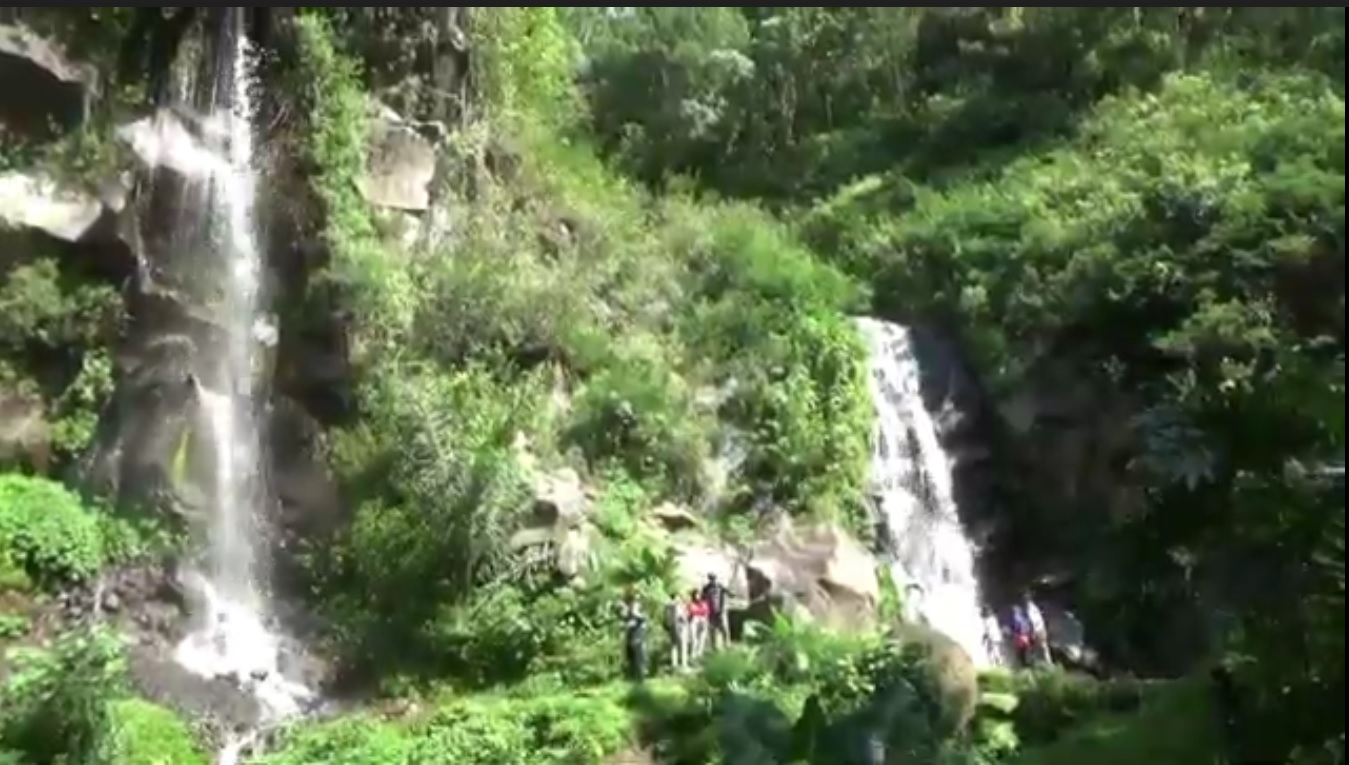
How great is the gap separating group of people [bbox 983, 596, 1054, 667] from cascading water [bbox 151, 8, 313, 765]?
22.5 ft

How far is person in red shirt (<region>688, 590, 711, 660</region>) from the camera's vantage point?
43.6 ft

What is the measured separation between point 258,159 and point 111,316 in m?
2.46

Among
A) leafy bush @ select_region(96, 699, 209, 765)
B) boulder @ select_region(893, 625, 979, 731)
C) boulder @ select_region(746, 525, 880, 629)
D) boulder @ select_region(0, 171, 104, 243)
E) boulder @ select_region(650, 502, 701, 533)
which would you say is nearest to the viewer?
leafy bush @ select_region(96, 699, 209, 765)

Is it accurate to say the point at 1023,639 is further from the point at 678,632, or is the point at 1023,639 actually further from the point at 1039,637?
the point at 678,632

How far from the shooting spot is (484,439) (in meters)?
14.4

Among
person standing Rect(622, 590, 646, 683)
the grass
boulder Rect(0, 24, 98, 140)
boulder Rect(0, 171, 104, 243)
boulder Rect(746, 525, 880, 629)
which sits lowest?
the grass

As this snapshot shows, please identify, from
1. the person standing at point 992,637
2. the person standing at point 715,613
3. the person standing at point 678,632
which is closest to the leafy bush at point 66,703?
the person standing at point 678,632

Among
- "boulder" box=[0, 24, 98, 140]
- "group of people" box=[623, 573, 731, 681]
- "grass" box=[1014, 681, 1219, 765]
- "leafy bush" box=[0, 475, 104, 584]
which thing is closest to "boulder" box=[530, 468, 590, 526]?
"group of people" box=[623, 573, 731, 681]

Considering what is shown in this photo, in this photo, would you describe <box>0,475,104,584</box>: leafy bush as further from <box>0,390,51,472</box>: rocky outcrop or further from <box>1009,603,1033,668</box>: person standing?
<box>1009,603,1033,668</box>: person standing

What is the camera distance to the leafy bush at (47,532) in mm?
12734

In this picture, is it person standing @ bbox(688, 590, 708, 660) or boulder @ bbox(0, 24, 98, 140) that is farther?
boulder @ bbox(0, 24, 98, 140)

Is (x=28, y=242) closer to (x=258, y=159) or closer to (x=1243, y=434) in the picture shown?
(x=258, y=159)

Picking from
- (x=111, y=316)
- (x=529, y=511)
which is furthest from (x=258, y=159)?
(x=529, y=511)

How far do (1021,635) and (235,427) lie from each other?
8020 millimetres
